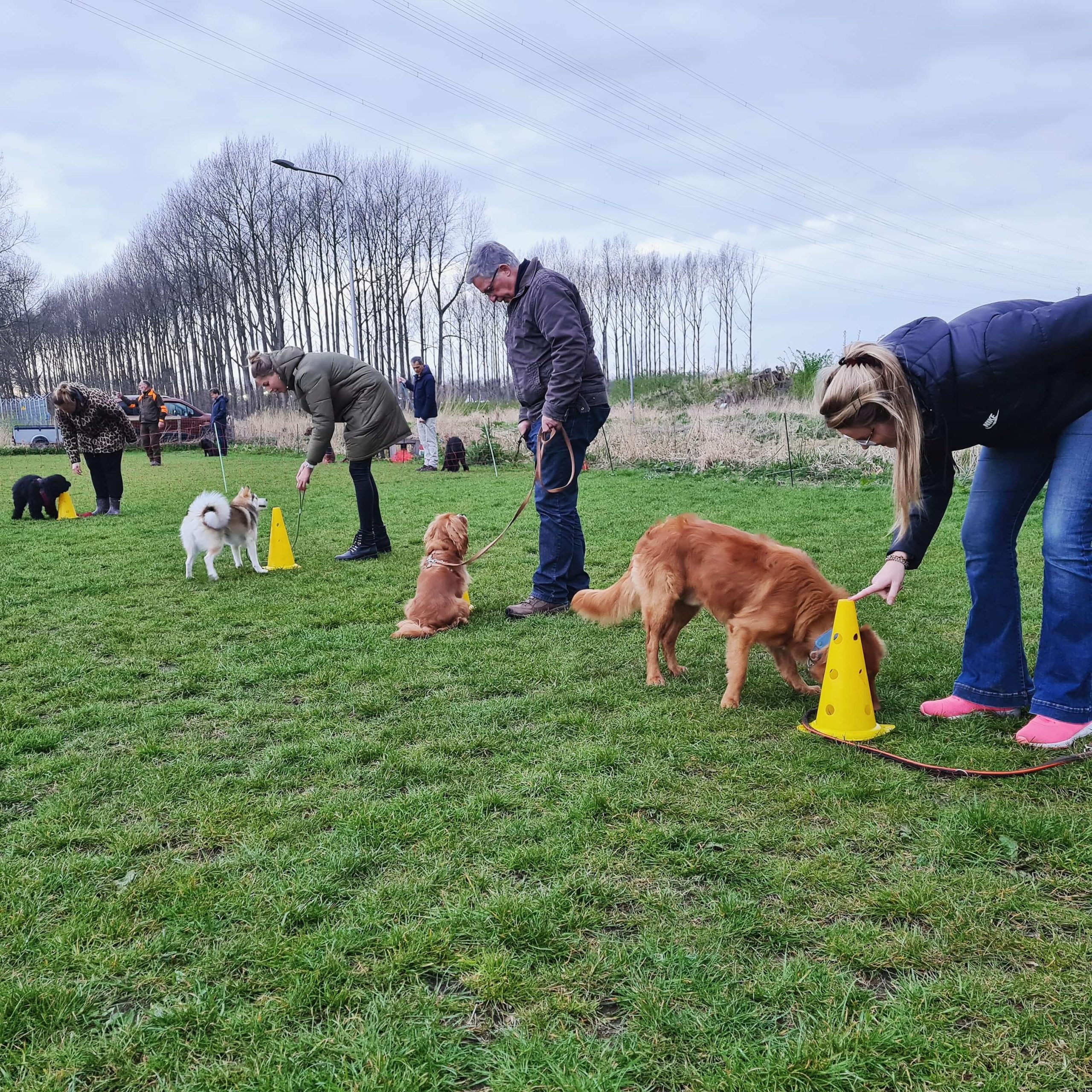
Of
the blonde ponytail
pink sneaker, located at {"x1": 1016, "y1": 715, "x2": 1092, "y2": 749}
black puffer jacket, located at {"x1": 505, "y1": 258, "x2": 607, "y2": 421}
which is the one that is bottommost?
pink sneaker, located at {"x1": 1016, "y1": 715, "x2": 1092, "y2": 749}

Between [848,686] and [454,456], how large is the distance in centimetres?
1624

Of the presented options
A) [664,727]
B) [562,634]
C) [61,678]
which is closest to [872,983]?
[664,727]

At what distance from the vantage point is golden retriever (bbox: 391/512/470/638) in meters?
5.37

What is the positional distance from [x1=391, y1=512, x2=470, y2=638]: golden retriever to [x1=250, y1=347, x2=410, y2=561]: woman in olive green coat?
2.06 m

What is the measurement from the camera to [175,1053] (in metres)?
1.78

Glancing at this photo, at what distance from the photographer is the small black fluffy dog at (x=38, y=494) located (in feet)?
37.3

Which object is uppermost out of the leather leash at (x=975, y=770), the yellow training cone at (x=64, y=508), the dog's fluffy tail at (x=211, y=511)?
the dog's fluffy tail at (x=211, y=511)

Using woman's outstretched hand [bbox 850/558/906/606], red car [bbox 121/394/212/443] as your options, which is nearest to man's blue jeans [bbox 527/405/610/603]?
woman's outstretched hand [bbox 850/558/906/606]

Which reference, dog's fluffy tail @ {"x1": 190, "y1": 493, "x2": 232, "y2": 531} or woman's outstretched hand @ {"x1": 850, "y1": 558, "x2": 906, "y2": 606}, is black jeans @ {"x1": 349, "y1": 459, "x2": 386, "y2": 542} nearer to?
dog's fluffy tail @ {"x1": 190, "y1": 493, "x2": 232, "y2": 531}

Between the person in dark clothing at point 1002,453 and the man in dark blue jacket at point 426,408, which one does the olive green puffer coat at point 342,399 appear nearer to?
the person in dark clothing at point 1002,453

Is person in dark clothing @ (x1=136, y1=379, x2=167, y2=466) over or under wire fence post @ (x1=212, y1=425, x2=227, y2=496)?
over

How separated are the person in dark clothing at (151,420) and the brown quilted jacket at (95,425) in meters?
12.8

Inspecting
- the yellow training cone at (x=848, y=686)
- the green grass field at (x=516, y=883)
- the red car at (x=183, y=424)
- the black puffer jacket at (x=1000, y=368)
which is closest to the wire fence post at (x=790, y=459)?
the green grass field at (x=516, y=883)

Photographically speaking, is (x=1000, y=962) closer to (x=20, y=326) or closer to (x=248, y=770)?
(x=248, y=770)
